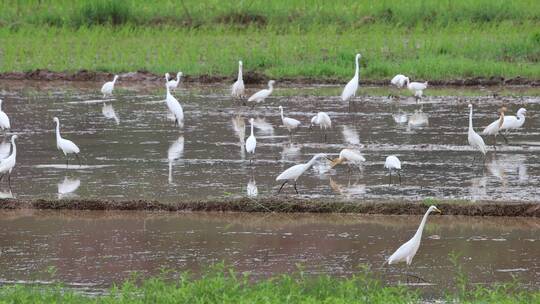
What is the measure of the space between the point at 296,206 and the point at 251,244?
1.40 m

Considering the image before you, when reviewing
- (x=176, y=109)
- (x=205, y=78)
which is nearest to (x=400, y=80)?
(x=205, y=78)

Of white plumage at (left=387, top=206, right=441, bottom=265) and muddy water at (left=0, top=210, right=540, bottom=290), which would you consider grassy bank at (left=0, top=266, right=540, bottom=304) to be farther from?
muddy water at (left=0, top=210, right=540, bottom=290)

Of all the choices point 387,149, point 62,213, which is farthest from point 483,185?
point 62,213

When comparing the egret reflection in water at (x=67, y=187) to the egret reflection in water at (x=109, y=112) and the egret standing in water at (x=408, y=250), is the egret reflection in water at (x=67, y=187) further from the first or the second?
the egret reflection in water at (x=109, y=112)

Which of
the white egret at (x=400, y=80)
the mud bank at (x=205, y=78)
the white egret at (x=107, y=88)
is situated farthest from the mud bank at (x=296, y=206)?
the mud bank at (x=205, y=78)

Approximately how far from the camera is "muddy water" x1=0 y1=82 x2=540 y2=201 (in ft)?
41.8

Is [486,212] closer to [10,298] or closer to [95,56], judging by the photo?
[10,298]

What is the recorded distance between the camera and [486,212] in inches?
448

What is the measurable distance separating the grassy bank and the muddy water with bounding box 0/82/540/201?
13.2 feet

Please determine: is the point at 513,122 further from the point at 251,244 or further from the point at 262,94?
the point at 251,244

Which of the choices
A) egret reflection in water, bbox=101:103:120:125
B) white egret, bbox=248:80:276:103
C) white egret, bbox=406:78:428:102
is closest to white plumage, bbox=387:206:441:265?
egret reflection in water, bbox=101:103:120:125

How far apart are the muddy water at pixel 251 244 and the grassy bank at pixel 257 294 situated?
2.42ft

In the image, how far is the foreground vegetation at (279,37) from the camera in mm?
23906

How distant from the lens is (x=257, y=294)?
25.0ft
